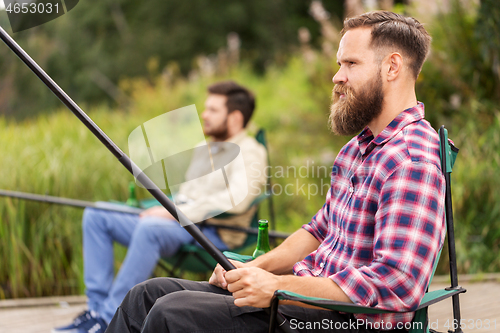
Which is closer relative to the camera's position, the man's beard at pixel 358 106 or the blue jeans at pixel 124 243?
the man's beard at pixel 358 106

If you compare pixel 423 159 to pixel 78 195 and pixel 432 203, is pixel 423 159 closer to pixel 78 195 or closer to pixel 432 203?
pixel 432 203

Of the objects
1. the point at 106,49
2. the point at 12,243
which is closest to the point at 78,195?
the point at 12,243

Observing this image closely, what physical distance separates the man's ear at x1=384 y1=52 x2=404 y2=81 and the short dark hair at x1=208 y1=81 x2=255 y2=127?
183 cm

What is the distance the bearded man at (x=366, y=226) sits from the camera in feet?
3.96

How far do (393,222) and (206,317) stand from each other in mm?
581

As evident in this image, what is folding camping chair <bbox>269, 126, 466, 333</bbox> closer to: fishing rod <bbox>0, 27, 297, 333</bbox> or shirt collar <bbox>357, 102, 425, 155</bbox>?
shirt collar <bbox>357, 102, 425, 155</bbox>

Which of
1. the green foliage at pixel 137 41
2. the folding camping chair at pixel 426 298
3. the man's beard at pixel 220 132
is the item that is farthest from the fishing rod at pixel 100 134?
the green foliage at pixel 137 41

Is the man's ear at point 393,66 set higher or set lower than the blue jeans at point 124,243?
higher

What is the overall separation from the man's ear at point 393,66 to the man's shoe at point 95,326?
1868 millimetres

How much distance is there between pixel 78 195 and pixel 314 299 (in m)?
2.98

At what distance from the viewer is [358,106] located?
4.71 ft

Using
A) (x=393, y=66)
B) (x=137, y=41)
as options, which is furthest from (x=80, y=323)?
(x=137, y=41)

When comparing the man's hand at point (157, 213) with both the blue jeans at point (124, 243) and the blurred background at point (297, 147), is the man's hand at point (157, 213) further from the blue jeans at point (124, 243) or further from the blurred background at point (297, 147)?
the blurred background at point (297, 147)

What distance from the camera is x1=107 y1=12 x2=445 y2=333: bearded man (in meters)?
1.21
